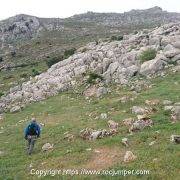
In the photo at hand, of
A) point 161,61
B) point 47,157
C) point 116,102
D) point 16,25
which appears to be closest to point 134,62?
point 161,61

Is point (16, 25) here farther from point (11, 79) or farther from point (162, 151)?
point (162, 151)

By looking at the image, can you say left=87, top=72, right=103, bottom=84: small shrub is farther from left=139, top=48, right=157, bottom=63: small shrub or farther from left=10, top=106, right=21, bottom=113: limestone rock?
left=10, top=106, right=21, bottom=113: limestone rock

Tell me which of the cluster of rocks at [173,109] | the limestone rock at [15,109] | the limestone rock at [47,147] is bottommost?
the limestone rock at [15,109]

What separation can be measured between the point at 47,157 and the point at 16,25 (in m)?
130

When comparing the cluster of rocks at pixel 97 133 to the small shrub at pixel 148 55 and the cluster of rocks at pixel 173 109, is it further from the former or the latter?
the small shrub at pixel 148 55

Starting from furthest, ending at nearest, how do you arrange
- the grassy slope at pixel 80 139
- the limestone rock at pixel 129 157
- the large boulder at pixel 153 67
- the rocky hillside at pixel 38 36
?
1. the rocky hillside at pixel 38 36
2. the large boulder at pixel 153 67
3. the limestone rock at pixel 129 157
4. the grassy slope at pixel 80 139

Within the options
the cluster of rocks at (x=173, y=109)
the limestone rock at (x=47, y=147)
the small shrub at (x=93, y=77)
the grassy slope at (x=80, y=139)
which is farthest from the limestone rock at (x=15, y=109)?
the cluster of rocks at (x=173, y=109)

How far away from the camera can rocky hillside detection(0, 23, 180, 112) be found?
41.9m

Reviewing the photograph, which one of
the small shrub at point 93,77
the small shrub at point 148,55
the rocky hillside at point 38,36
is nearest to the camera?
the small shrub at point 148,55

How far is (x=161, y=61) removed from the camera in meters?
41.4

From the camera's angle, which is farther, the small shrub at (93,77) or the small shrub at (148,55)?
the small shrub at (93,77)

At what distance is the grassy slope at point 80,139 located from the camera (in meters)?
20.5

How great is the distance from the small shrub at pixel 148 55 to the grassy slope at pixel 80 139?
17.5 feet

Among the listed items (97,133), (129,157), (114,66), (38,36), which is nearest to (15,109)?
(114,66)
